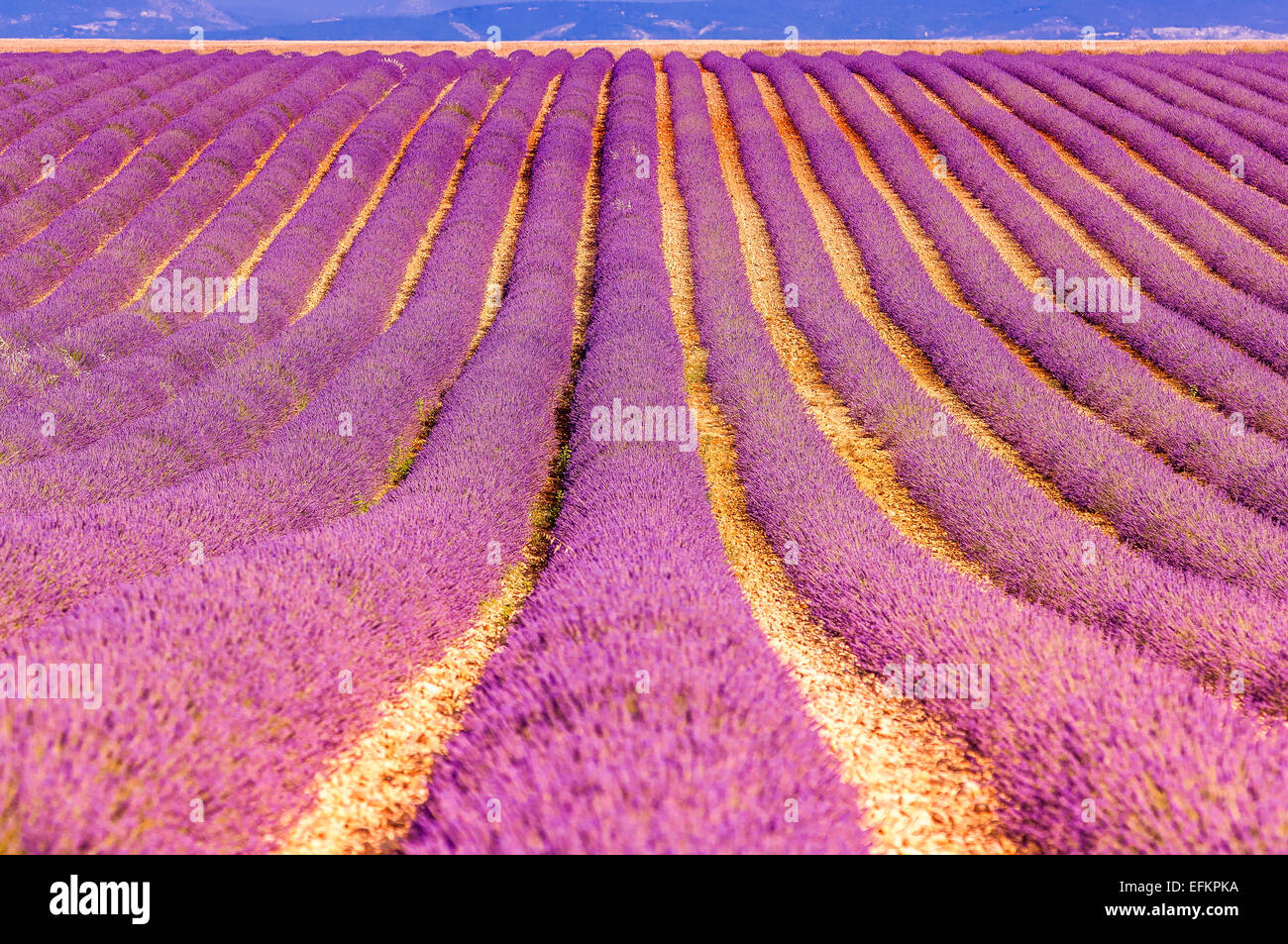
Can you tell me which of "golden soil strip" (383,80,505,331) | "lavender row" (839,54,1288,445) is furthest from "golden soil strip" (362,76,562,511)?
"lavender row" (839,54,1288,445)

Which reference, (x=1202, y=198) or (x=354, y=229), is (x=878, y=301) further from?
(x=354, y=229)

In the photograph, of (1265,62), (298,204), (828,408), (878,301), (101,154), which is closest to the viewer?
(828,408)

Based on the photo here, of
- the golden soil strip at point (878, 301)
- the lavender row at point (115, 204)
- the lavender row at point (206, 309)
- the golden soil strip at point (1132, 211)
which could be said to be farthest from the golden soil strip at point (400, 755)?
the golden soil strip at point (1132, 211)

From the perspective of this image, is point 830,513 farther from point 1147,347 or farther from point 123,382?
point 123,382

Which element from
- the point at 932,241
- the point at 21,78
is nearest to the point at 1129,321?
the point at 932,241

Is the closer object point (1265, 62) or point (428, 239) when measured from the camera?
point (428, 239)

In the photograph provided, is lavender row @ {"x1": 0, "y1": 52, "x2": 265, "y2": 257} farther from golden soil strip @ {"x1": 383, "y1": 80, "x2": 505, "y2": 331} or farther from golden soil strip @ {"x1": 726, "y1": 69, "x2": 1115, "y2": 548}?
golden soil strip @ {"x1": 726, "y1": 69, "x2": 1115, "y2": 548}
